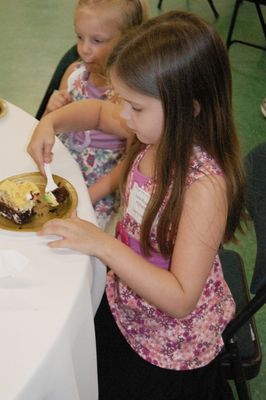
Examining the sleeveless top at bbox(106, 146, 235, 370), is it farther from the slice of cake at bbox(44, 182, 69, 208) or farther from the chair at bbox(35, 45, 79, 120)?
the chair at bbox(35, 45, 79, 120)

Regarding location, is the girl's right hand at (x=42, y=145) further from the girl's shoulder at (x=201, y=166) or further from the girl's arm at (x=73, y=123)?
the girl's shoulder at (x=201, y=166)

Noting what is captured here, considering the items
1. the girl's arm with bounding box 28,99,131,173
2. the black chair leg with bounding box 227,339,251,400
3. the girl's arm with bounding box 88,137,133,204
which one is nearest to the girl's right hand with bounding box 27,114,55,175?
the girl's arm with bounding box 28,99,131,173

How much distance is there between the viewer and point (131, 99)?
2.72ft

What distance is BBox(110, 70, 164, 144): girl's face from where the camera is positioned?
2.66 feet

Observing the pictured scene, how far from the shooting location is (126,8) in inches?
50.8

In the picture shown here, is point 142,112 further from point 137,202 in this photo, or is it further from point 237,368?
point 237,368

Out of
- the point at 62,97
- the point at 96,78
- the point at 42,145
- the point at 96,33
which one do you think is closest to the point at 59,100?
the point at 62,97

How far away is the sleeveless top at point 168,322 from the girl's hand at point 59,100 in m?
0.53

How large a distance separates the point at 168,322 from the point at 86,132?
65cm

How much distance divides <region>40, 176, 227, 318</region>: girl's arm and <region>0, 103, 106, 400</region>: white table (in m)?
0.04

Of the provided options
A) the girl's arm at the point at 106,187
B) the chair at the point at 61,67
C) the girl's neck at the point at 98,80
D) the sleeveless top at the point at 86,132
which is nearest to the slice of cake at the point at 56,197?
the girl's arm at the point at 106,187

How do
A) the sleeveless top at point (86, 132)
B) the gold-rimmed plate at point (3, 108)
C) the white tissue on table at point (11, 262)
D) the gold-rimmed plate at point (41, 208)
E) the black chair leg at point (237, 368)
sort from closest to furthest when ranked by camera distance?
the white tissue on table at point (11, 262)
the gold-rimmed plate at point (41, 208)
the black chair leg at point (237, 368)
the gold-rimmed plate at point (3, 108)
the sleeveless top at point (86, 132)

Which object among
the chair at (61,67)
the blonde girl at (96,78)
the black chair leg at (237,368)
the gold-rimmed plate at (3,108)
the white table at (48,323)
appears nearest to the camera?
the white table at (48,323)

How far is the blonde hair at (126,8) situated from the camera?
128 centimetres
